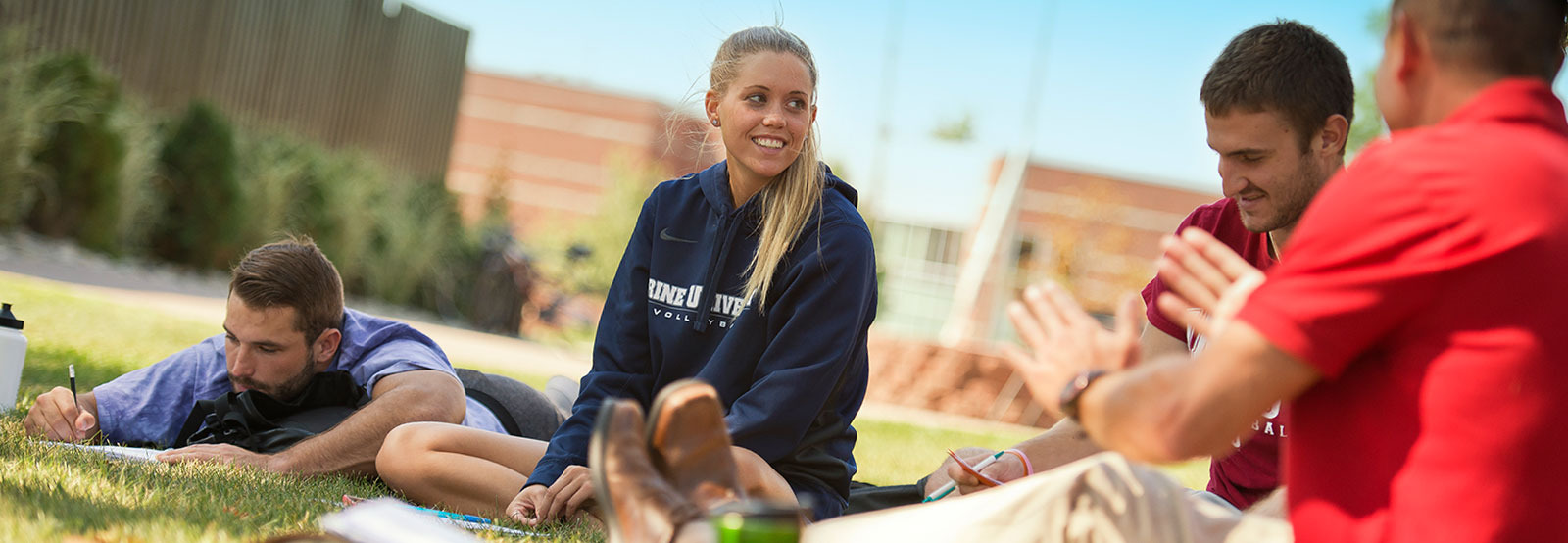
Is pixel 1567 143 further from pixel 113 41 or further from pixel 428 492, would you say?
pixel 113 41

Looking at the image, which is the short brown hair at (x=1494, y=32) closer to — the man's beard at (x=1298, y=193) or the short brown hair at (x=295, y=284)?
the man's beard at (x=1298, y=193)

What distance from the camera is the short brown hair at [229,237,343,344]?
382 cm

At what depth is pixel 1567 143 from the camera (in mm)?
1665

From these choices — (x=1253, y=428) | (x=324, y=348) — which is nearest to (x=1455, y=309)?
(x=1253, y=428)

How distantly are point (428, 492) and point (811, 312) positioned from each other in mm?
1232

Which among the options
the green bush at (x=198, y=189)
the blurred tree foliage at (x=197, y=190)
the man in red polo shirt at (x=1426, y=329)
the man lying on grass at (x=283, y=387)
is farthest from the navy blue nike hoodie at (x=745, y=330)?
the green bush at (x=198, y=189)

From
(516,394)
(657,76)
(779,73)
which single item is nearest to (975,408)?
(516,394)

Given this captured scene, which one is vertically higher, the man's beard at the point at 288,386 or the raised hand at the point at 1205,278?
the raised hand at the point at 1205,278

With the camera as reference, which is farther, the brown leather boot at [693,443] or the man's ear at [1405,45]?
the brown leather boot at [693,443]

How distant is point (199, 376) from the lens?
13.7 ft

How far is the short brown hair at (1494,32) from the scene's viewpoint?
5.45 ft

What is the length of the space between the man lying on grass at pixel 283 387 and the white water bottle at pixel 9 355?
0.29 m

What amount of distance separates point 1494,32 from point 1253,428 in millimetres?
1853

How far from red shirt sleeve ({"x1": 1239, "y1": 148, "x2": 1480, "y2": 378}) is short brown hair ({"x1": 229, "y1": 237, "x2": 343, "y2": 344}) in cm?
305
